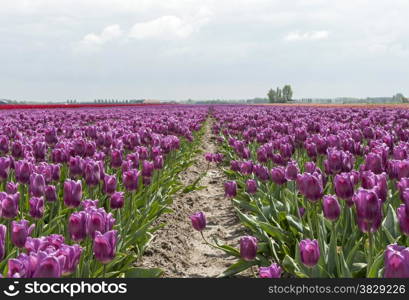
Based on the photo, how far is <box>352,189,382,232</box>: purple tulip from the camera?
2.80 metres

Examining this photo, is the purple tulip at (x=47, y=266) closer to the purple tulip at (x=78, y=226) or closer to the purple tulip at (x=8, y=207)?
the purple tulip at (x=78, y=226)

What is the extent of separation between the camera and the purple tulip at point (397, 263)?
2.13 meters

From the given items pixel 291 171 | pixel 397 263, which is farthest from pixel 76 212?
pixel 291 171

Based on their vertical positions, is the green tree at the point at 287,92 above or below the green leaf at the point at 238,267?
above

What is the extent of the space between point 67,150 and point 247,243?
292 centimetres

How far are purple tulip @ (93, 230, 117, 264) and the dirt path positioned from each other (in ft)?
7.74

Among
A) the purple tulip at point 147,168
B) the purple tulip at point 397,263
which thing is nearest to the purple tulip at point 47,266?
the purple tulip at point 397,263

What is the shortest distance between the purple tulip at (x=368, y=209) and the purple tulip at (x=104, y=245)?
4.96ft

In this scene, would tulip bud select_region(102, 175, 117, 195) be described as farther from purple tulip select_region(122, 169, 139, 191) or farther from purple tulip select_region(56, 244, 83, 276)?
purple tulip select_region(56, 244, 83, 276)

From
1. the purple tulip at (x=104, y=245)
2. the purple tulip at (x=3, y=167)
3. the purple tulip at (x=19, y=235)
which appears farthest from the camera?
the purple tulip at (x=3, y=167)

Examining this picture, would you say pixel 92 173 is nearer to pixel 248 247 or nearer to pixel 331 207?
pixel 248 247

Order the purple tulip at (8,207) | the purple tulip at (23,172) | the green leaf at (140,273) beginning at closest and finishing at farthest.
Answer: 1. the purple tulip at (8,207)
2. the green leaf at (140,273)
3. the purple tulip at (23,172)

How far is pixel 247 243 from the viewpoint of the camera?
10.9 ft

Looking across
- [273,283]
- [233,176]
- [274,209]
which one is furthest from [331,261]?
[233,176]
